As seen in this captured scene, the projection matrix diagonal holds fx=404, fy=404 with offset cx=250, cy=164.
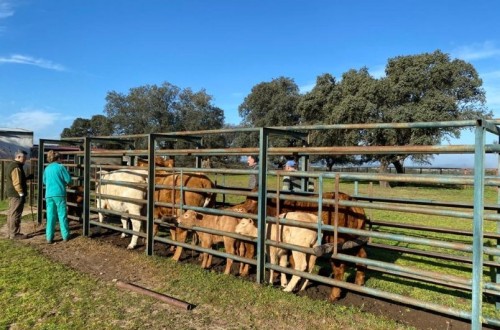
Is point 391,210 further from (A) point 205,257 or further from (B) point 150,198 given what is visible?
(B) point 150,198

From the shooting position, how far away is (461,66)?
29.1m

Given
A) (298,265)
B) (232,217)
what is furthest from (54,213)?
(298,265)

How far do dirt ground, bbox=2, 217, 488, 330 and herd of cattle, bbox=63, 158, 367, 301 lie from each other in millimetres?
249

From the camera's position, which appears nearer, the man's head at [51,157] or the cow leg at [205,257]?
the cow leg at [205,257]

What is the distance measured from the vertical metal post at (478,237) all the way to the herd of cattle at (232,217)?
5.26 feet

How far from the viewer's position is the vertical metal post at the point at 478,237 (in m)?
3.63

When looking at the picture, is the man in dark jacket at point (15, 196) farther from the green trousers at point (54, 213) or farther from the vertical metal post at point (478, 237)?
the vertical metal post at point (478, 237)

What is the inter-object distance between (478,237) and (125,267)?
5.20 metres

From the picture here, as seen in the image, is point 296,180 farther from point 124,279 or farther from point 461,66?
point 461,66

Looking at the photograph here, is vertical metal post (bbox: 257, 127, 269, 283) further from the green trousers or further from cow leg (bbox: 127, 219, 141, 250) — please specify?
the green trousers

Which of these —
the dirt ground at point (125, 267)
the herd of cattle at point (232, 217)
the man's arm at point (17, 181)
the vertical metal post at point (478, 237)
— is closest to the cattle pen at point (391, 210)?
the vertical metal post at point (478, 237)

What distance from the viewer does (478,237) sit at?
364 centimetres

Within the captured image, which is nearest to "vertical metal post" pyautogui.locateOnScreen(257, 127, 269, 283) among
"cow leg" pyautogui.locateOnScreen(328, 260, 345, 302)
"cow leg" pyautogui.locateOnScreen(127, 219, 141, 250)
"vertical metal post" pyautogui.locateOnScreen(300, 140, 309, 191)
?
"cow leg" pyautogui.locateOnScreen(328, 260, 345, 302)

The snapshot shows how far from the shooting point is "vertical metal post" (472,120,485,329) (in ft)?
11.9
